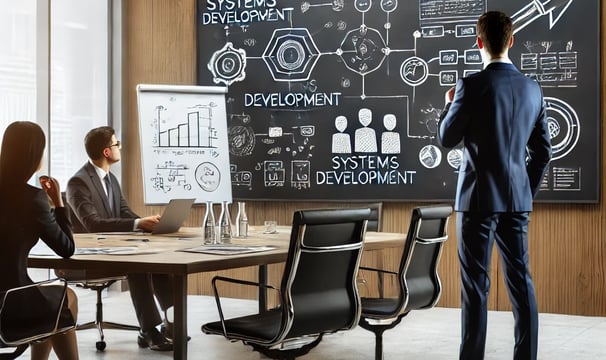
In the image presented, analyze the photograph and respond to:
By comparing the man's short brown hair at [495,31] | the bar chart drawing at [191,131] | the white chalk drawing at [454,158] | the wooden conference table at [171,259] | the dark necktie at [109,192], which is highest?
the man's short brown hair at [495,31]

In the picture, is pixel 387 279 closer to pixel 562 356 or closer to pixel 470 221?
pixel 562 356

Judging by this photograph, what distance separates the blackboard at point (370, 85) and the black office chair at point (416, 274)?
272cm

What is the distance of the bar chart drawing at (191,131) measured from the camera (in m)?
7.42

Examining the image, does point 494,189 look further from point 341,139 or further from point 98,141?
point 341,139

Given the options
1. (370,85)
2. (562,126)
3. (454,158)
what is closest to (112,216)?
(370,85)

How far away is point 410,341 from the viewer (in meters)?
5.64

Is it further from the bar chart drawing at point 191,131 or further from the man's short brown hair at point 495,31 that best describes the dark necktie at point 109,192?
the man's short brown hair at point 495,31

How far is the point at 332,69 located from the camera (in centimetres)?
732

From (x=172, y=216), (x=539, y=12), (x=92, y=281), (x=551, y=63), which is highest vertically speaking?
(x=539, y=12)

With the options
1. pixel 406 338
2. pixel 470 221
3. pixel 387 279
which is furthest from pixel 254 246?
pixel 387 279

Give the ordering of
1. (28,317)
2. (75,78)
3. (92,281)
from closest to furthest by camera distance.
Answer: (28,317) < (92,281) < (75,78)

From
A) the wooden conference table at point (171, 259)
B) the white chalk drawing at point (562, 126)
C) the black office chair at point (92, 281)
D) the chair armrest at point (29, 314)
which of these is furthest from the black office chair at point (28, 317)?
the white chalk drawing at point (562, 126)

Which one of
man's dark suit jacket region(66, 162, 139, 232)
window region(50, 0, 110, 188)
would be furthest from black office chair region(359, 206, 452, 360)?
window region(50, 0, 110, 188)

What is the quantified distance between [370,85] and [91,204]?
2.64 meters
